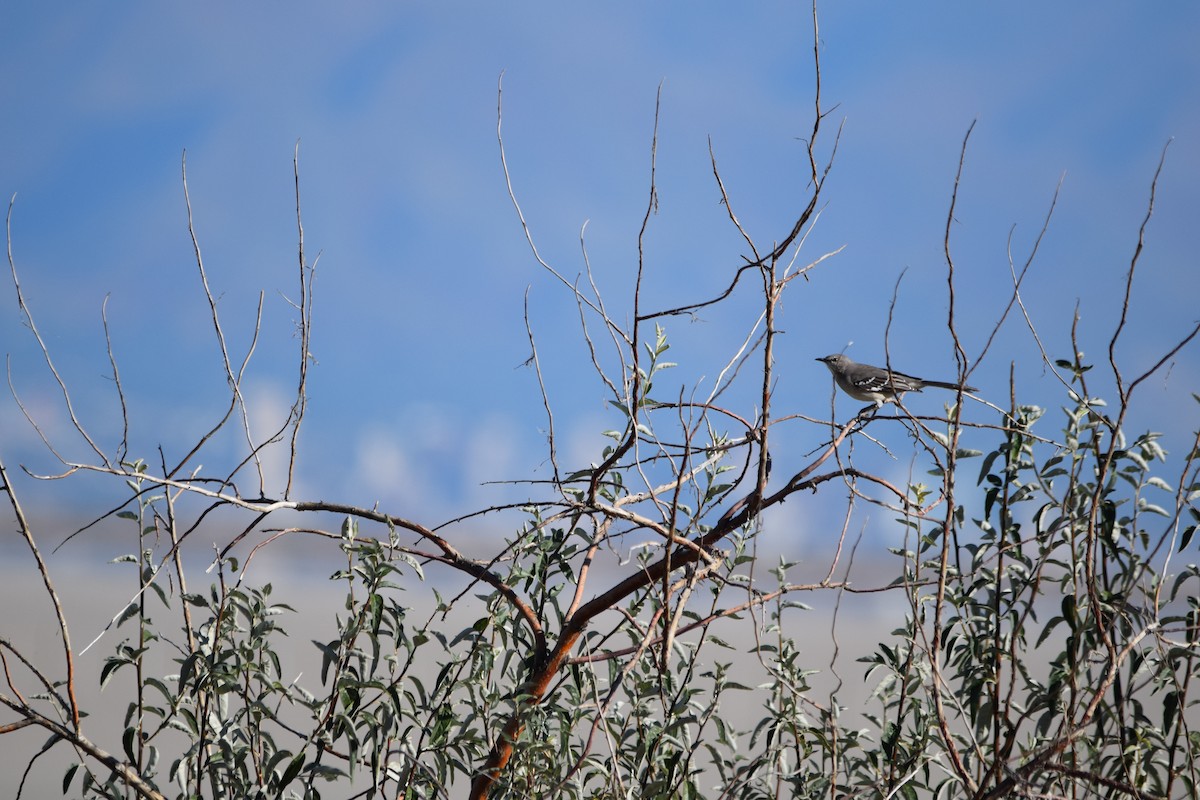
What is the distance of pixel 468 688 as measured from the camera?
2.33m

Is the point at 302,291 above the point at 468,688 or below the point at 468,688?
above

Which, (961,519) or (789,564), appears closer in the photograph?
(961,519)

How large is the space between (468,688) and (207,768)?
61cm

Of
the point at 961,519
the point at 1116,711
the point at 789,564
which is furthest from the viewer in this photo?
the point at 789,564

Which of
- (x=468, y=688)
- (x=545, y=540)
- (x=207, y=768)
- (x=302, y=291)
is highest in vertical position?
(x=302, y=291)

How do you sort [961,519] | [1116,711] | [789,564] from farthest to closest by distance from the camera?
1. [789,564]
2. [961,519]
3. [1116,711]

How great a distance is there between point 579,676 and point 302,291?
3.62 ft

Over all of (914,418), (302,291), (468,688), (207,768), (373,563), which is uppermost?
(302,291)

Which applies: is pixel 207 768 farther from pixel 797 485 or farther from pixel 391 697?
pixel 797 485

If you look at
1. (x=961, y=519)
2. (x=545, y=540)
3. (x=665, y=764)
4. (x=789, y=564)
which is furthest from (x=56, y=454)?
(x=961, y=519)

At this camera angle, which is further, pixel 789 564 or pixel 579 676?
pixel 789 564

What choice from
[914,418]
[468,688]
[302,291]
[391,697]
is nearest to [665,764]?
[468,688]

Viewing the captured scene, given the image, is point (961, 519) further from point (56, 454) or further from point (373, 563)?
point (56, 454)

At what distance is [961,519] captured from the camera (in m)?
2.38
